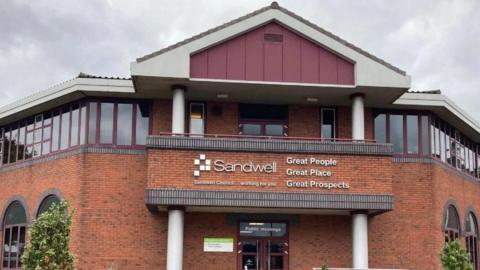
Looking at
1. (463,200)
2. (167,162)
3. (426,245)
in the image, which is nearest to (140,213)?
(167,162)

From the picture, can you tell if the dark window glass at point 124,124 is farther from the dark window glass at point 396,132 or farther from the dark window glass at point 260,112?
the dark window glass at point 396,132

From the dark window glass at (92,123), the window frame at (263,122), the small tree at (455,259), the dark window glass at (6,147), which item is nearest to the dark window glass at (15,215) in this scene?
the dark window glass at (6,147)

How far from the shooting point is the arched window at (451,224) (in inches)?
1011

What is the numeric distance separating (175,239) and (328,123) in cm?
691

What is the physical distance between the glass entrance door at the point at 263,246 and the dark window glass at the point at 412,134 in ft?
17.6

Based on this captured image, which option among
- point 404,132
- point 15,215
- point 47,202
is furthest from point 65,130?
point 404,132

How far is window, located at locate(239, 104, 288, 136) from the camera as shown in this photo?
24469 mm

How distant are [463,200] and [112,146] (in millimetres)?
13562

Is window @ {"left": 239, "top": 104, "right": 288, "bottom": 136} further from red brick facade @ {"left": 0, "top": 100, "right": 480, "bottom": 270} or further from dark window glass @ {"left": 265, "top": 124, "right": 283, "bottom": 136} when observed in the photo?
red brick facade @ {"left": 0, "top": 100, "right": 480, "bottom": 270}

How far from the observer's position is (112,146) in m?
23.7

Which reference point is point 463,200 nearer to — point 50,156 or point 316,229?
point 316,229

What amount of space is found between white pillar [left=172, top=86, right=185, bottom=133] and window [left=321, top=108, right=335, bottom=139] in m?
5.12

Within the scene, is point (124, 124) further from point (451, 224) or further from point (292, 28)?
point (451, 224)

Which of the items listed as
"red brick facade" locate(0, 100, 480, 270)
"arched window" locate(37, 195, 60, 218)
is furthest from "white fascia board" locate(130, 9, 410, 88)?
"arched window" locate(37, 195, 60, 218)
